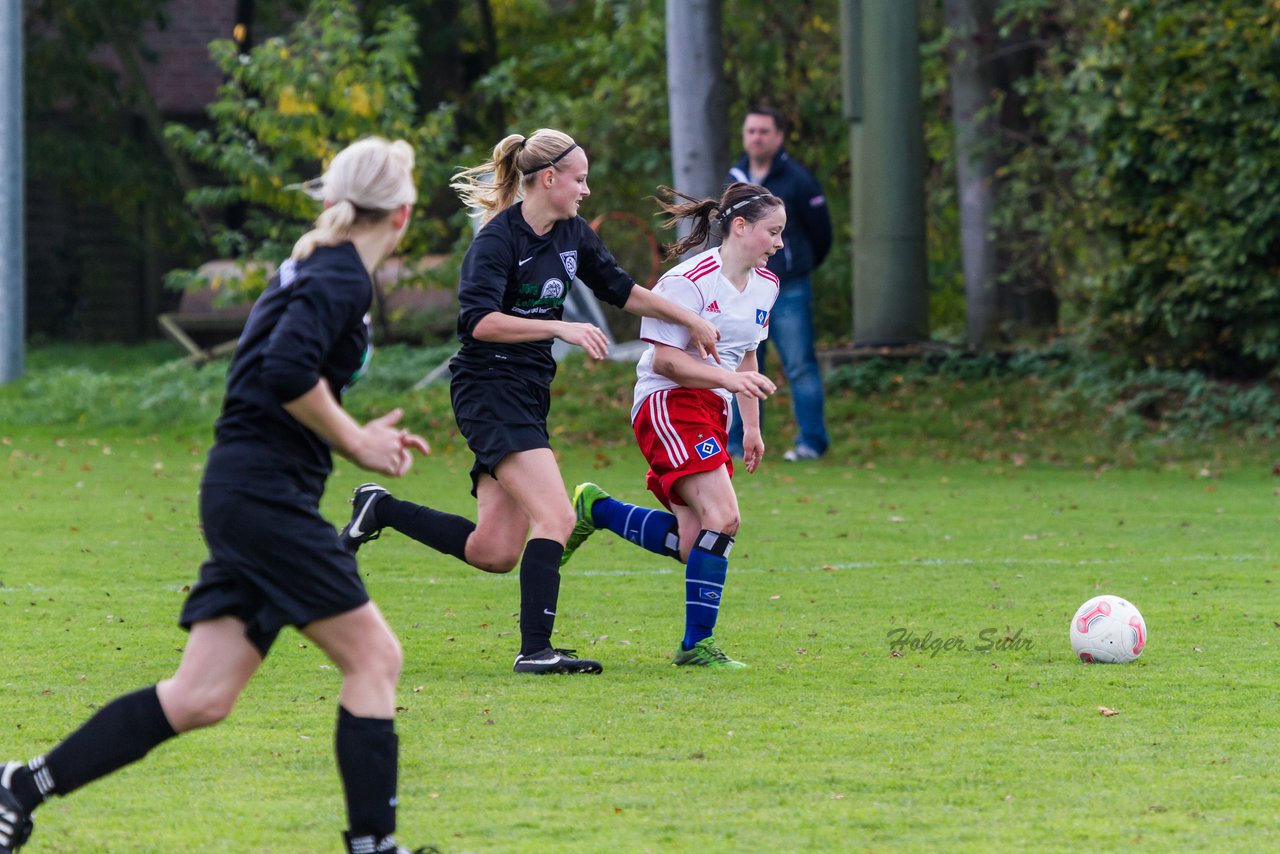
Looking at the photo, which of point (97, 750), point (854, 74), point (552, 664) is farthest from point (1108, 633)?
point (854, 74)

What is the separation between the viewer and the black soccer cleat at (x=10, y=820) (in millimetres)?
3809

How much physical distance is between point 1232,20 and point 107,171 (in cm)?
1929

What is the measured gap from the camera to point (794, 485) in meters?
12.6

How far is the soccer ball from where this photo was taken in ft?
20.6

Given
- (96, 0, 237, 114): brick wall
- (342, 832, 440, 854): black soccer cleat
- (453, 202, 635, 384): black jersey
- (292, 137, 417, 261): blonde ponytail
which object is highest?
(96, 0, 237, 114): brick wall

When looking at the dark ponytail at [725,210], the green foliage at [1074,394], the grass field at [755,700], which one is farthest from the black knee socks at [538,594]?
the green foliage at [1074,394]

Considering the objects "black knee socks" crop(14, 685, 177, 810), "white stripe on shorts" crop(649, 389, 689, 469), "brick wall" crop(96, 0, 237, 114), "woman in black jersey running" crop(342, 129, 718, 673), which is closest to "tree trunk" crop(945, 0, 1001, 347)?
"white stripe on shorts" crop(649, 389, 689, 469)

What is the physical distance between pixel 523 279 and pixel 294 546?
2559 millimetres

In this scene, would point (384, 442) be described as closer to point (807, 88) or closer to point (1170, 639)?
point (1170, 639)

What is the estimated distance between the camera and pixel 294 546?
380 cm

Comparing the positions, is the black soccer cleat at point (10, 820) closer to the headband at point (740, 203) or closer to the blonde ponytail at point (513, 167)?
the blonde ponytail at point (513, 167)

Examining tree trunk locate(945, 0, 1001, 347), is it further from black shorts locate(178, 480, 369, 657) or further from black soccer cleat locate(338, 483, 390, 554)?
black shorts locate(178, 480, 369, 657)

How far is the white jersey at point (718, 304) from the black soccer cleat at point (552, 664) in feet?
3.26

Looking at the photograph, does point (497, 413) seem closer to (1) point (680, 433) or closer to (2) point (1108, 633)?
(1) point (680, 433)
